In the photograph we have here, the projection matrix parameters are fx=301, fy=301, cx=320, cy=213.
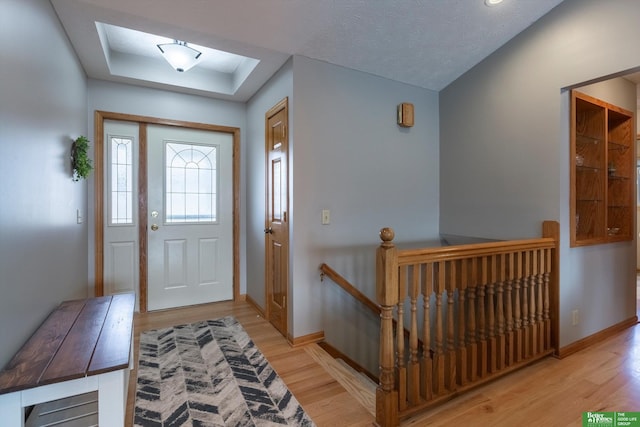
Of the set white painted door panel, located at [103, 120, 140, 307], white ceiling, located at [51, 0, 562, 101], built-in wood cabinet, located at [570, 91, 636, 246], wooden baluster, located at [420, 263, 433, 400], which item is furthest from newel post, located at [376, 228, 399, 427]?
white painted door panel, located at [103, 120, 140, 307]

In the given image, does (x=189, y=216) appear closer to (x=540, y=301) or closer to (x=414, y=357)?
(x=414, y=357)

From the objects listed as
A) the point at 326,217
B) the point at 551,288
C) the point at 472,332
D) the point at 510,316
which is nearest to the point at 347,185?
the point at 326,217

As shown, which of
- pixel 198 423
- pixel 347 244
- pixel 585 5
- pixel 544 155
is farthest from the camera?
pixel 347 244

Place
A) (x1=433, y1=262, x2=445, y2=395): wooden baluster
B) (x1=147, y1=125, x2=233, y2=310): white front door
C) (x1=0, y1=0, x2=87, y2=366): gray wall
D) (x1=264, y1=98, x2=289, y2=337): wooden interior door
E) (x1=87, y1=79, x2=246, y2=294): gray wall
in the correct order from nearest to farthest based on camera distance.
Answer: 1. (x1=0, y1=0, x2=87, y2=366): gray wall
2. (x1=433, y1=262, x2=445, y2=395): wooden baluster
3. (x1=264, y1=98, x2=289, y2=337): wooden interior door
4. (x1=87, y1=79, x2=246, y2=294): gray wall
5. (x1=147, y1=125, x2=233, y2=310): white front door

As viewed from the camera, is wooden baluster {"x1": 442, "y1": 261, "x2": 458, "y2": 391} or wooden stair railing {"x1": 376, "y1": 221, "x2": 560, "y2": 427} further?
wooden baluster {"x1": 442, "y1": 261, "x2": 458, "y2": 391}

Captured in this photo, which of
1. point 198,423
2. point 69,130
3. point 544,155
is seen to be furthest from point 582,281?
point 69,130

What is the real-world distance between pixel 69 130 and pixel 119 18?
0.93m

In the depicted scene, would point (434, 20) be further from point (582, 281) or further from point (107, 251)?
point (107, 251)

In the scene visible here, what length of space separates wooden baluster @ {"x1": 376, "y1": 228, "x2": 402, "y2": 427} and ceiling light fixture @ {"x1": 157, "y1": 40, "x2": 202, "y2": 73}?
225cm

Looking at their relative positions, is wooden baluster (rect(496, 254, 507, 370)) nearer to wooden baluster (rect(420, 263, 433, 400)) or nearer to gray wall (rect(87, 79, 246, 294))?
wooden baluster (rect(420, 263, 433, 400))

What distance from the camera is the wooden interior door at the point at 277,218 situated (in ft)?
8.94

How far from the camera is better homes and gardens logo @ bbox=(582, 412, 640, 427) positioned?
171 centimetres

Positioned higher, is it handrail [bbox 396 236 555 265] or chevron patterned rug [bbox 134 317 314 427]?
handrail [bbox 396 236 555 265]

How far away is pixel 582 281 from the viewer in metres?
2.59
